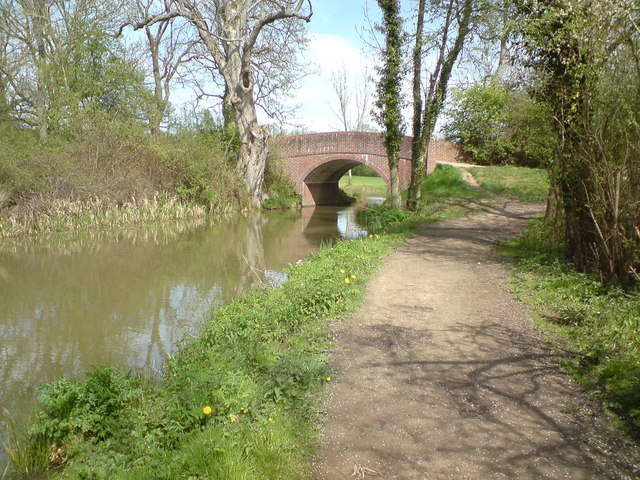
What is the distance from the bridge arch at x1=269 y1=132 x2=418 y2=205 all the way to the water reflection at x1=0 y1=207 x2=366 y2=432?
327 inches

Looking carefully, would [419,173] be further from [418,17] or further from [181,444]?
[181,444]

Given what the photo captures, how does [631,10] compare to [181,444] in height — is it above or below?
above

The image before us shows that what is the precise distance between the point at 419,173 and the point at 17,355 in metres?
12.4

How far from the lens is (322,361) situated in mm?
4391

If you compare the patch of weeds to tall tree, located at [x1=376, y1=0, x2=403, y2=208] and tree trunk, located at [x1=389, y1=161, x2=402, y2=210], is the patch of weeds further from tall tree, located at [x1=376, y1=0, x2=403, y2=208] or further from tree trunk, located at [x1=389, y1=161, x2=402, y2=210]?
tall tree, located at [x1=376, y1=0, x2=403, y2=208]

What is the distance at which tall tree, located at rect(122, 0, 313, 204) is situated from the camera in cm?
1802

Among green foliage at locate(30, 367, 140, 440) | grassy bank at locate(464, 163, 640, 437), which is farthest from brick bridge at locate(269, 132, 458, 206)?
green foliage at locate(30, 367, 140, 440)

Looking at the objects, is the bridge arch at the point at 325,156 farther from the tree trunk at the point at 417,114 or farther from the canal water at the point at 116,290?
the canal water at the point at 116,290

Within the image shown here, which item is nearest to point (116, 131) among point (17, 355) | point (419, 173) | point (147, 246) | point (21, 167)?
point (21, 167)

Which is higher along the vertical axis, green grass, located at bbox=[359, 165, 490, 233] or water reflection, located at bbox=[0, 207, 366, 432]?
green grass, located at bbox=[359, 165, 490, 233]

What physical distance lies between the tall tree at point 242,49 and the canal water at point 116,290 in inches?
278

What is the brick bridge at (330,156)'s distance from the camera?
23.8 metres

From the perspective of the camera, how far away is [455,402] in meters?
3.67

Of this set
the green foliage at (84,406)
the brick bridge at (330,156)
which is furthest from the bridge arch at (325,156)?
the green foliage at (84,406)
